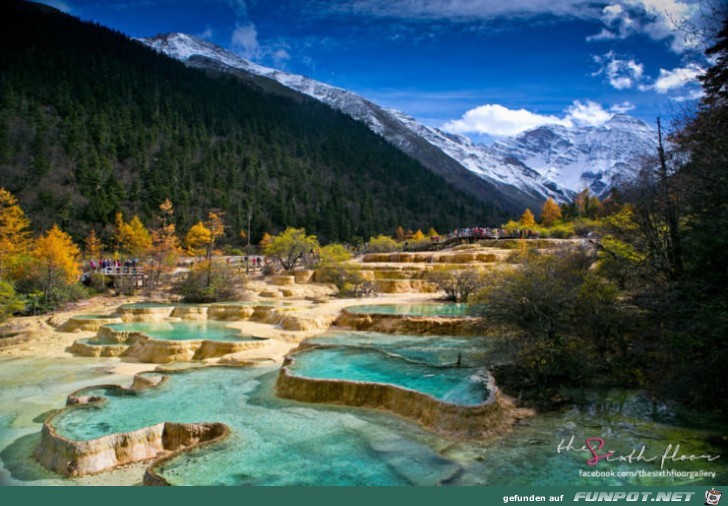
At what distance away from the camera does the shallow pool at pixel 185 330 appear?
2075 cm

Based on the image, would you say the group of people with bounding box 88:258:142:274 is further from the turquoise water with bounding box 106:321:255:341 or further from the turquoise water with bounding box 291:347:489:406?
the turquoise water with bounding box 291:347:489:406

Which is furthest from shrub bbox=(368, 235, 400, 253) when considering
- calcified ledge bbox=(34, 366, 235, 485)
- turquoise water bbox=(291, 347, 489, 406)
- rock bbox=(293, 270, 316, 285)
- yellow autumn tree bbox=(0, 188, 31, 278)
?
calcified ledge bbox=(34, 366, 235, 485)

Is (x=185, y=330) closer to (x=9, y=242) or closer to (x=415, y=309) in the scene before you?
(x=415, y=309)

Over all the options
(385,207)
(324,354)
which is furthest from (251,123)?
(324,354)

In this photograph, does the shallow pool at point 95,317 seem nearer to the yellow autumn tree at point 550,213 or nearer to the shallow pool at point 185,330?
the shallow pool at point 185,330

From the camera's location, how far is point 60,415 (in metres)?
10.8

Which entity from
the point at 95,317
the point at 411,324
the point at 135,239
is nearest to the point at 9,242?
the point at 95,317

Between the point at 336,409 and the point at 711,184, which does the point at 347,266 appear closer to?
the point at 336,409

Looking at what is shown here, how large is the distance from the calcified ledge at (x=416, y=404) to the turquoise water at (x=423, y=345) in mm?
3240

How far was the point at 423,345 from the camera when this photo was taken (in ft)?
60.2

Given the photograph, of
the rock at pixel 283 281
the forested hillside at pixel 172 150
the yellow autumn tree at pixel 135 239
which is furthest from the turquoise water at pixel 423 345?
the forested hillside at pixel 172 150

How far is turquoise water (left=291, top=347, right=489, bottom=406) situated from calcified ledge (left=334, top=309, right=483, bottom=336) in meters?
4.68

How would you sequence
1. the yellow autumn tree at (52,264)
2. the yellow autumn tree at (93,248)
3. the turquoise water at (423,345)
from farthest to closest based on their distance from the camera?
the yellow autumn tree at (93,248) → the yellow autumn tree at (52,264) → the turquoise water at (423,345)

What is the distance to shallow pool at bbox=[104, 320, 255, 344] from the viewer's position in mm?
20747
